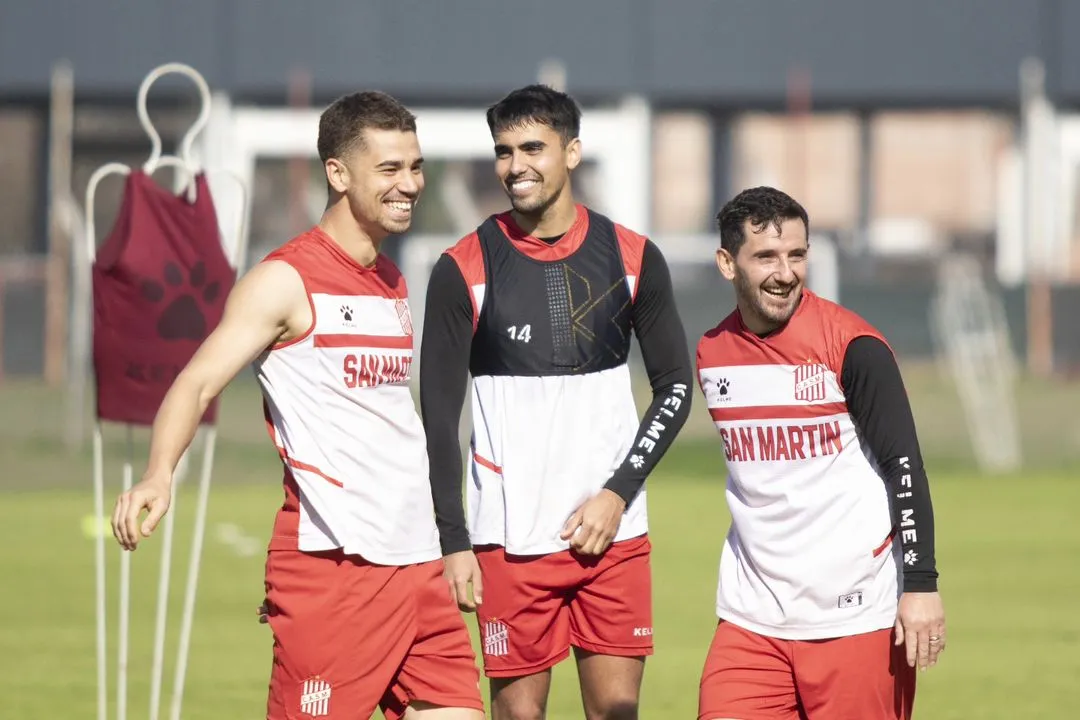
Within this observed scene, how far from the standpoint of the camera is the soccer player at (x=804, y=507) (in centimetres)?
513

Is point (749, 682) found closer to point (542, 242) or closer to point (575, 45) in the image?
point (542, 242)

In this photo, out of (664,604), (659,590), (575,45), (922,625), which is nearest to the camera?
(922,625)

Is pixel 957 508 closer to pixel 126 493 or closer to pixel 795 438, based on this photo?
pixel 795 438

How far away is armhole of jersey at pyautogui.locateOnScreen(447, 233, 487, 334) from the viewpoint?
19.0 ft

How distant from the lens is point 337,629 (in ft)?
17.0

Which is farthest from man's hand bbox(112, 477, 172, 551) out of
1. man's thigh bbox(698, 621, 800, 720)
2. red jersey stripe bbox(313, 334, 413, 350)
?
man's thigh bbox(698, 621, 800, 720)

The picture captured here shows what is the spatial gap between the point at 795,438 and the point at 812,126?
196 feet

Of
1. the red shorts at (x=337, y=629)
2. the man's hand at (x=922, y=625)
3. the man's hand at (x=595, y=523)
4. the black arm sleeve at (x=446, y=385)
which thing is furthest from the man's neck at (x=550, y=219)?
the man's hand at (x=922, y=625)

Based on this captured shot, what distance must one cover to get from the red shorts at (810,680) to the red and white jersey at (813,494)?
5 cm

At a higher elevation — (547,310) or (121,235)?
(121,235)

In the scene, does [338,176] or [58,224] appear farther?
[58,224]

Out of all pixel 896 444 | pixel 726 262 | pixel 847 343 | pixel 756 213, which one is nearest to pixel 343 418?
pixel 726 262

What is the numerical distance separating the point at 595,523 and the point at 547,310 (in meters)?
0.70

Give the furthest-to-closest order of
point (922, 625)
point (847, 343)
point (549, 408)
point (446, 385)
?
point (549, 408), point (446, 385), point (847, 343), point (922, 625)
